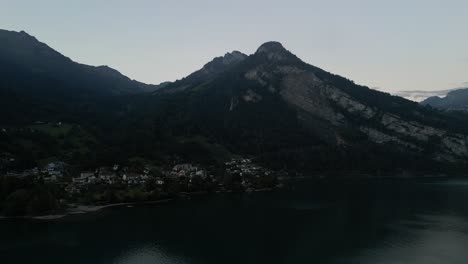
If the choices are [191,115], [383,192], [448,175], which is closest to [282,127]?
[191,115]

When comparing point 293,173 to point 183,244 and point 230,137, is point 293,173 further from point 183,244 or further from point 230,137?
point 183,244

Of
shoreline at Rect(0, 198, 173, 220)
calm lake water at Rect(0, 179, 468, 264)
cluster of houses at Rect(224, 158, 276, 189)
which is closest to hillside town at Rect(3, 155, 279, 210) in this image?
cluster of houses at Rect(224, 158, 276, 189)

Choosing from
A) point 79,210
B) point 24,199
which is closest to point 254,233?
point 79,210

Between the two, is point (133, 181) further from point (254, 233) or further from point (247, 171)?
point (254, 233)

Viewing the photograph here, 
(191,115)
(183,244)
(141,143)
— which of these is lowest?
(183,244)

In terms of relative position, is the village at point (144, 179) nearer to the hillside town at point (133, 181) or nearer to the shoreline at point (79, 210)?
the hillside town at point (133, 181)

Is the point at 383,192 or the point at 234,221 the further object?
the point at 383,192

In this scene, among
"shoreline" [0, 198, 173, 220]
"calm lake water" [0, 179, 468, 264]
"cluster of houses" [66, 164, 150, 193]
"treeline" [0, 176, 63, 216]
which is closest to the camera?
"calm lake water" [0, 179, 468, 264]

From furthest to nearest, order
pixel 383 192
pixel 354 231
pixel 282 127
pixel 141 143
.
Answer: pixel 282 127 → pixel 141 143 → pixel 383 192 → pixel 354 231

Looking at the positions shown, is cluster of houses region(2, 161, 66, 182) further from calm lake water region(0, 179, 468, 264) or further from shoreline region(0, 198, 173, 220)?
calm lake water region(0, 179, 468, 264)
